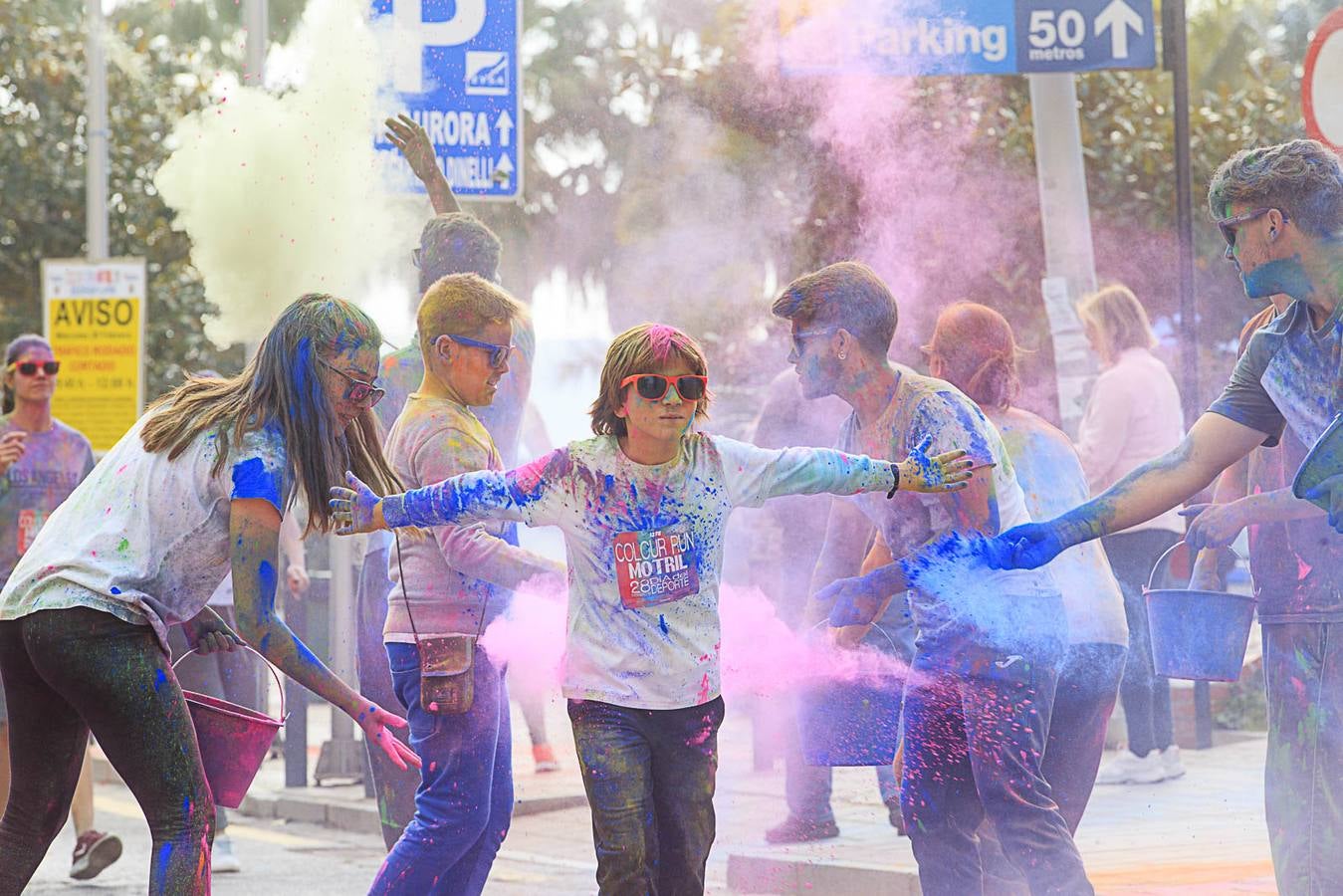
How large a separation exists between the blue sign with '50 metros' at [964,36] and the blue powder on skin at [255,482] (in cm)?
370

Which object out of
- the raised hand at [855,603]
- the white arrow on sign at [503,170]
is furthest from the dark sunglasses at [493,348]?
the white arrow on sign at [503,170]

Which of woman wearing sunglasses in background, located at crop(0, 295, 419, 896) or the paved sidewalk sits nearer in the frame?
woman wearing sunglasses in background, located at crop(0, 295, 419, 896)

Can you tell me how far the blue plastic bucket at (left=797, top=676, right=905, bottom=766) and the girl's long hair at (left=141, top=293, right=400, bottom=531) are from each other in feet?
4.37

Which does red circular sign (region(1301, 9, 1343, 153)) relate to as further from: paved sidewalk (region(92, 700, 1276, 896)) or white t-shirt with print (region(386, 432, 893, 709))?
white t-shirt with print (region(386, 432, 893, 709))

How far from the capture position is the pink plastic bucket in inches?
143

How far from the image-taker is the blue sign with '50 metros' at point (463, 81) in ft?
23.4

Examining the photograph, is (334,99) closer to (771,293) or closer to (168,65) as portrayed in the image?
(771,293)

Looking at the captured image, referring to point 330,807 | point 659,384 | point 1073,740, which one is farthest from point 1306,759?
point 330,807

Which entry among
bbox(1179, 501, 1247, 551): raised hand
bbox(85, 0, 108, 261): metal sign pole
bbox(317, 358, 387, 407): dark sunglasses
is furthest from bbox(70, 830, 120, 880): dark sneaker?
bbox(85, 0, 108, 261): metal sign pole

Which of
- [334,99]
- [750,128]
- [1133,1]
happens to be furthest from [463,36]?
[1133,1]

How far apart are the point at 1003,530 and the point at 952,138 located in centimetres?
379

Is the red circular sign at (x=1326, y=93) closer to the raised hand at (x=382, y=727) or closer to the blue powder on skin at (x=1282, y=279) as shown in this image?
the blue powder on skin at (x=1282, y=279)

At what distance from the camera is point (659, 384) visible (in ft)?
12.0

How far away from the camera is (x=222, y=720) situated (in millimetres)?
3643
